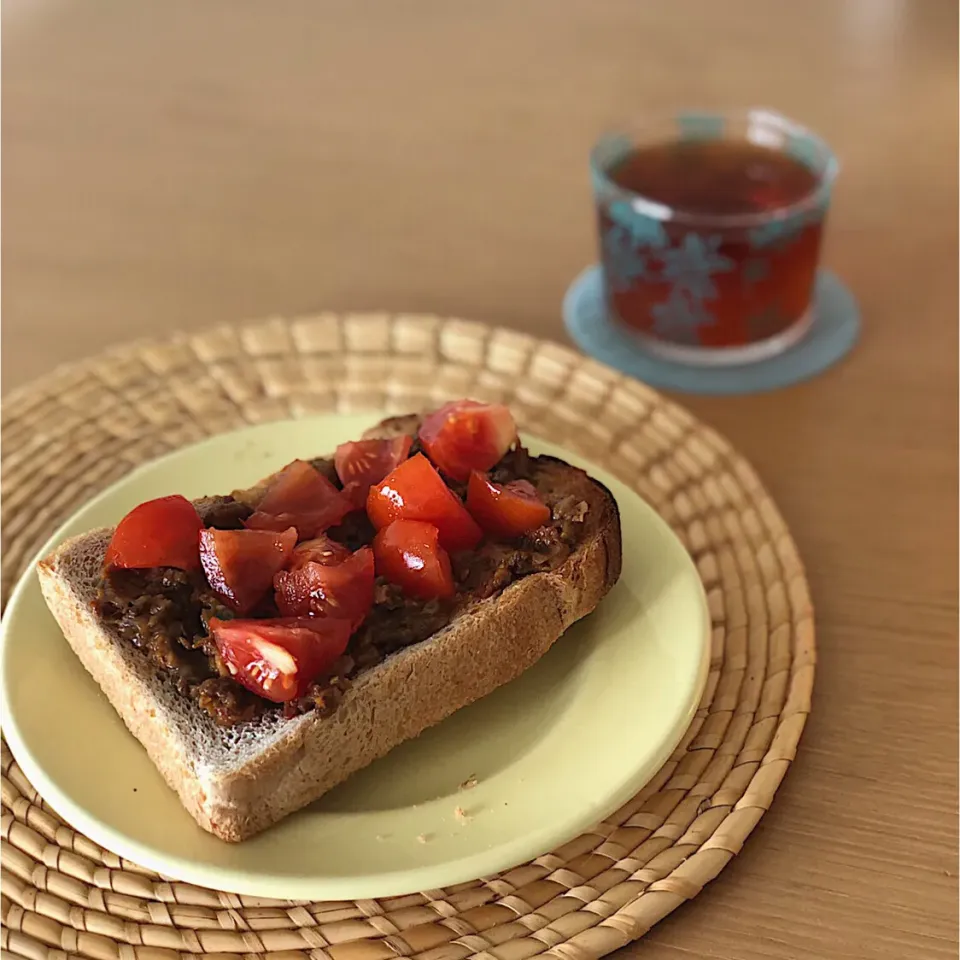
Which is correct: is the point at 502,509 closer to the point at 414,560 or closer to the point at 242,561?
the point at 414,560

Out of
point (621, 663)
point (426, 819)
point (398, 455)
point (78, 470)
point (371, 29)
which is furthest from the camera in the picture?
point (371, 29)

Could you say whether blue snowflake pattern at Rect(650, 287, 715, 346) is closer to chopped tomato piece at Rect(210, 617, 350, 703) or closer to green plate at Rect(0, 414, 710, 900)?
green plate at Rect(0, 414, 710, 900)

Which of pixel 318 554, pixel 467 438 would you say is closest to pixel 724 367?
pixel 467 438

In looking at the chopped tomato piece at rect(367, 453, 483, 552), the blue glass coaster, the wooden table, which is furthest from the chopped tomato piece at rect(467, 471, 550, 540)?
the blue glass coaster

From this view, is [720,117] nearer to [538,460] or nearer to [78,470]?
[538,460]

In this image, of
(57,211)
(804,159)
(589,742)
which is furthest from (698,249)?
(57,211)

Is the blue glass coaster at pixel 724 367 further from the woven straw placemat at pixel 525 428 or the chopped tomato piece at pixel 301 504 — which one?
the chopped tomato piece at pixel 301 504

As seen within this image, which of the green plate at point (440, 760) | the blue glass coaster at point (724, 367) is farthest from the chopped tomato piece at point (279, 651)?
the blue glass coaster at point (724, 367)
